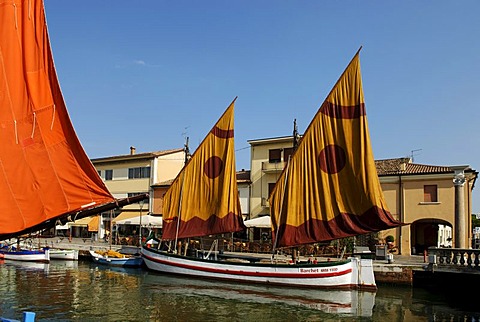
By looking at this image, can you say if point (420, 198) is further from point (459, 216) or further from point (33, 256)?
point (33, 256)

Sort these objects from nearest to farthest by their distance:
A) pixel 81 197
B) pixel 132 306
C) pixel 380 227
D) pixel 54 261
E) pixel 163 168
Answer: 1. pixel 81 197
2. pixel 132 306
3. pixel 380 227
4. pixel 54 261
5. pixel 163 168

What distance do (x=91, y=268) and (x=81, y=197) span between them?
2491 centimetres

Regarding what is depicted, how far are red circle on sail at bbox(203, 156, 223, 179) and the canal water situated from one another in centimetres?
627

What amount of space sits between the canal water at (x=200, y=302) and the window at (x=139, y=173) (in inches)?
876

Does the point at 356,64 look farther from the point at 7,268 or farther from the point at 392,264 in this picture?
the point at 7,268

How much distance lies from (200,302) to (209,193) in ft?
32.2

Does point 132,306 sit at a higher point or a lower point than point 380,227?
lower

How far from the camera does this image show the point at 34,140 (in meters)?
8.54

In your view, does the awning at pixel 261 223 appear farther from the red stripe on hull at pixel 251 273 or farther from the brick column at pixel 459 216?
the brick column at pixel 459 216

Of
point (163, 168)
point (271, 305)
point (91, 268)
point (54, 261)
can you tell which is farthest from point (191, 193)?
point (163, 168)

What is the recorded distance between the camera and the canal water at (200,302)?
1745cm

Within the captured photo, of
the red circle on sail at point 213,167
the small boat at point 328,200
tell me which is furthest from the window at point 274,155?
the small boat at point 328,200

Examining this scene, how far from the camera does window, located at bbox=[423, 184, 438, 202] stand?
109ft

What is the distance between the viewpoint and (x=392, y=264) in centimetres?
2561
